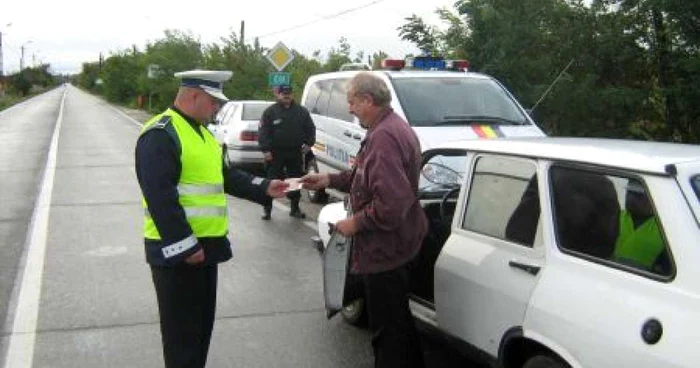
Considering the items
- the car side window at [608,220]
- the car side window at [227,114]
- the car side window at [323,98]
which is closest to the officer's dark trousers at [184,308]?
the car side window at [608,220]

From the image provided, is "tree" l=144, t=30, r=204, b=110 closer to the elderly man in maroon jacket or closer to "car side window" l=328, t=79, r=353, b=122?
"car side window" l=328, t=79, r=353, b=122

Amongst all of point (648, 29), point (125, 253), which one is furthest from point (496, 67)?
point (125, 253)

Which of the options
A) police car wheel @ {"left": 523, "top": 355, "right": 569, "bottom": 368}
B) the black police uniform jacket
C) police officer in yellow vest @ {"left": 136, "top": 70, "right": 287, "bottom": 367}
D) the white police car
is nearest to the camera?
police car wheel @ {"left": 523, "top": 355, "right": 569, "bottom": 368}

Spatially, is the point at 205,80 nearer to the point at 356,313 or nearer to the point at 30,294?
the point at 356,313

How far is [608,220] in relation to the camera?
10.8ft

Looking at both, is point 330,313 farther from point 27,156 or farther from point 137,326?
point 27,156

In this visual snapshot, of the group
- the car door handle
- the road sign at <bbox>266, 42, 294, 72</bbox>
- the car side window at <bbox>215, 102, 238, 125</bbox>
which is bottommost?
the car side window at <bbox>215, 102, 238, 125</bbox>

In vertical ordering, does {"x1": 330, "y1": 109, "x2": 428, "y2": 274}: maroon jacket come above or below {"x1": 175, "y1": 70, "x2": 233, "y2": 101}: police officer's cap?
below

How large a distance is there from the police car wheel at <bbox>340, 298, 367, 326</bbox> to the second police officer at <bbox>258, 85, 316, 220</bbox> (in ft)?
14.4

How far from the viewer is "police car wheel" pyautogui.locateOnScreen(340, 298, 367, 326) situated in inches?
219

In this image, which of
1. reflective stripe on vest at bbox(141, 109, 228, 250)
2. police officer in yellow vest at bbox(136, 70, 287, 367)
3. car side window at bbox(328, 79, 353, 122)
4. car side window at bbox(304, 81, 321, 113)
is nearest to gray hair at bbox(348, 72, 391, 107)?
police officer in yellow vest at bbox(136, 70, 287, 367)

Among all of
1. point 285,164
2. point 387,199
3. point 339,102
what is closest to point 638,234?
point 387,199

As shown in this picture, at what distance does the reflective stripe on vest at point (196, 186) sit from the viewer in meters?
3.73

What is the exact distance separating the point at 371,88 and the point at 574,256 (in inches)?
56.9
